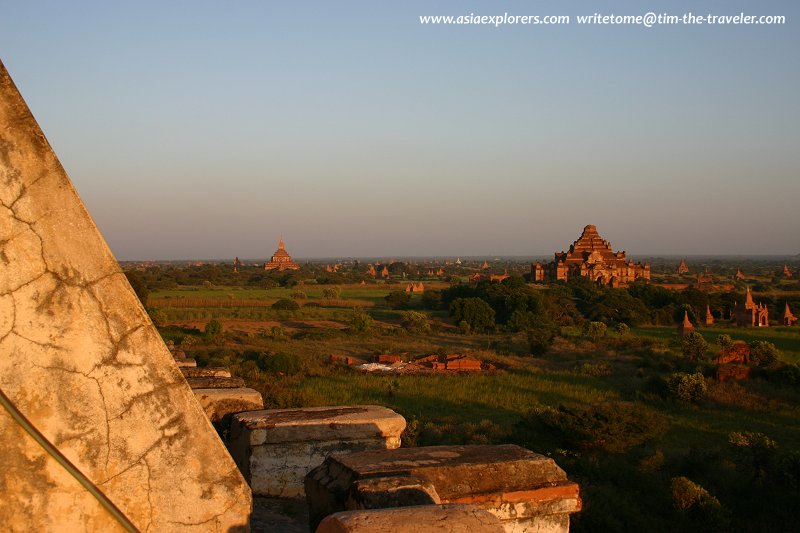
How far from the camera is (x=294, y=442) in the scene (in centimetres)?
315

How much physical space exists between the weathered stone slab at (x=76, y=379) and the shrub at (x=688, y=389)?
1213cm

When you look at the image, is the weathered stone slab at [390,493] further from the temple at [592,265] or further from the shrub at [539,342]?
the temple at [592,265]

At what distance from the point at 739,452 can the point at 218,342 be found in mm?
16215

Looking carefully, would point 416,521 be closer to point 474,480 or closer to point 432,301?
point 474,480

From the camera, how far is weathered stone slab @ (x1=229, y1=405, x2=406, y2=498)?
10.2ft

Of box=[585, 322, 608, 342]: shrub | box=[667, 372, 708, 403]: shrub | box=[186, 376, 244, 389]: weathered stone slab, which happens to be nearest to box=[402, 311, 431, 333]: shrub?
box=[585, 322, 608, 342]: shrub

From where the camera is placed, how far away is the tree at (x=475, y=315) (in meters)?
28.8

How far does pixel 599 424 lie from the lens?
8.86m

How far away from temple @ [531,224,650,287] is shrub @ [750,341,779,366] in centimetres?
3731

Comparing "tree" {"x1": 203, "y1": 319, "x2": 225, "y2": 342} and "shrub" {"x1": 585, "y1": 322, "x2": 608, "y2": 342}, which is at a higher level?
"tree" {"x1": 203, "y1": 319, "x2": 225, "y2": 342}

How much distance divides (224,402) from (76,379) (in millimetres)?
2047

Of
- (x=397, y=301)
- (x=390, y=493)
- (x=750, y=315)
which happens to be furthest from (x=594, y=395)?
(x=397, y=301)

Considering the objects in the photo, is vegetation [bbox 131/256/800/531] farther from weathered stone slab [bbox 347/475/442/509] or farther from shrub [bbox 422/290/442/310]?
shrub [bbox 422/290/442/310]

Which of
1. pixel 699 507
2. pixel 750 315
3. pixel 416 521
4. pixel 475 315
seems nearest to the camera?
pixel 416 521
